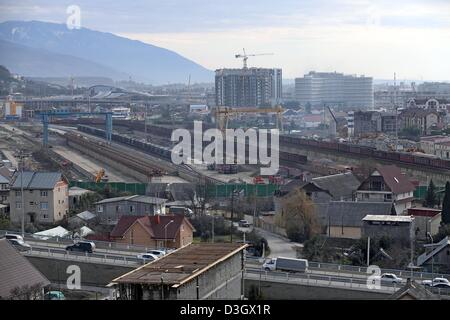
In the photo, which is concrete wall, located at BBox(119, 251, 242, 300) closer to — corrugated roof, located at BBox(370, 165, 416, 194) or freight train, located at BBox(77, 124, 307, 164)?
corrugated roof, located at BBox(370, 165, 416, 194)

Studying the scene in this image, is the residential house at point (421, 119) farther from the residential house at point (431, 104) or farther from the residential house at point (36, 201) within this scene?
the residential house at point (36, 201)

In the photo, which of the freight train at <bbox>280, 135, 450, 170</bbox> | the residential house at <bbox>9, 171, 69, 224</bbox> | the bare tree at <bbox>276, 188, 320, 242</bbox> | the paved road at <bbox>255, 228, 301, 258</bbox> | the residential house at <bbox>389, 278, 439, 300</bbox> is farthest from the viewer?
the freight train at <bbox>280, 135, 450, 170</bbox>

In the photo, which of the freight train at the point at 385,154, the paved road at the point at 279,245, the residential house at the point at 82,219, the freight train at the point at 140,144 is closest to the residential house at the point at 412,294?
the paved road at the point at 279,245

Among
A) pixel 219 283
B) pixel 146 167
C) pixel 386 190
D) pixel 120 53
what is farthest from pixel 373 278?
pixel 120 53

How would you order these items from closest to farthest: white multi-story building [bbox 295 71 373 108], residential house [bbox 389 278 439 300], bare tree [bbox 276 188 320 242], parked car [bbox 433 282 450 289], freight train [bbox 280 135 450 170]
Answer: residential house [bbox 389 278 439 300]
parked car [bbox 433 282 450 289]
bare tree [bbox 276 188 320 242]
freight train [bbox 280 135 450 170]
white multi-story building [bbox 295 71 373 108]

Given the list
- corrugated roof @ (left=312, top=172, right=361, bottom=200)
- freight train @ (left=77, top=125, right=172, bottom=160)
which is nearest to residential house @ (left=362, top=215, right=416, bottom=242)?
corrugated roof @ (left=312, top=172, right=361, bottom=200)

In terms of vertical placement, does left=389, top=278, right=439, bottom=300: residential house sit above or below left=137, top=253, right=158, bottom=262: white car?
above
